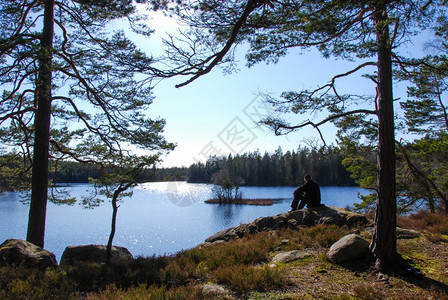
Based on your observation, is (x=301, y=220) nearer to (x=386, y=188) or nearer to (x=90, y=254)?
(x=386, y=188)

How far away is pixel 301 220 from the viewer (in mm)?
8406

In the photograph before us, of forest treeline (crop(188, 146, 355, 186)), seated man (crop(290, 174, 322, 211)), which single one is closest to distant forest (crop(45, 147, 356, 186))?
forest treeline (crop(188, 146, 355, 186))

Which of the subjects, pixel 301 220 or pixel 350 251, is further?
pixel 301 220

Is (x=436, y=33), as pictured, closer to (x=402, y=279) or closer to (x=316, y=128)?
(x=316, y=128)

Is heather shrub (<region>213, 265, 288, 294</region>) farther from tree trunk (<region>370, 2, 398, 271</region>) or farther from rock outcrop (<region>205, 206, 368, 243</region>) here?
rock outcrop (<region>205, 206, 368, 243</region>)

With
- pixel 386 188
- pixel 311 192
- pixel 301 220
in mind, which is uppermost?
pixel 386 188

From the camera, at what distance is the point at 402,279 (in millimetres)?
3994

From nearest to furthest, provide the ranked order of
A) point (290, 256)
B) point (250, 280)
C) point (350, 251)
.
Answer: point (250, 280) → point (350, 251) → point (290, 256)

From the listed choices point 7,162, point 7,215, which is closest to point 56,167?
point 7,162

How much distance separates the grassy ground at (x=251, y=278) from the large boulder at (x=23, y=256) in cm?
63

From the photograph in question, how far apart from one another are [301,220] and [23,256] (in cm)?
684

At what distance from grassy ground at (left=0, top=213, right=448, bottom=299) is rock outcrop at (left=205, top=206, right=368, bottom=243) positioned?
1.51 metres

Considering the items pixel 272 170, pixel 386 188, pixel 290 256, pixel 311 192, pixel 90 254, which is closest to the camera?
pixel 386 188

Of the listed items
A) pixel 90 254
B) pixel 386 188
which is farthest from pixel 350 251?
pixel 90 254
